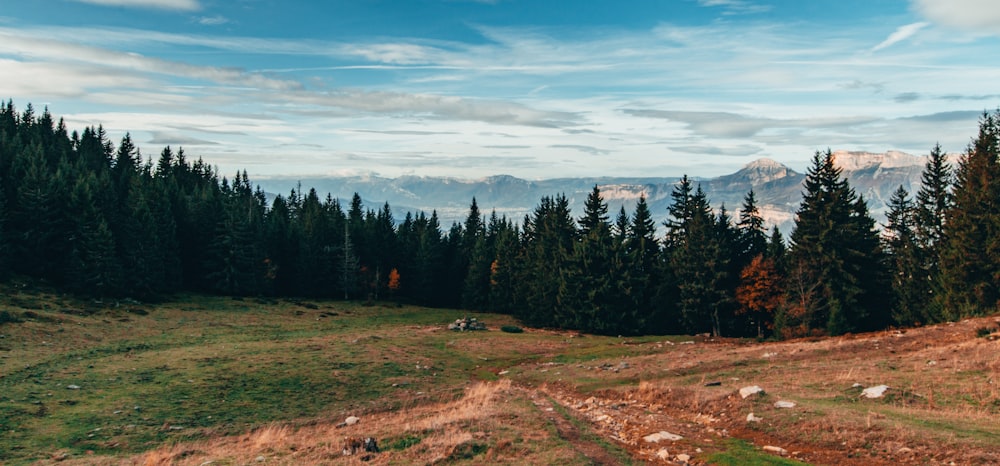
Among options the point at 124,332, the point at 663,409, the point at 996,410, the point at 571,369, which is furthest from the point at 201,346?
the point at 996,410

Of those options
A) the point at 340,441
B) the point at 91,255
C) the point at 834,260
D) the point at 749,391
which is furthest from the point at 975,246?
the point at 91,255

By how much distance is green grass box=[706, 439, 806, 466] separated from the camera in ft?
51.5

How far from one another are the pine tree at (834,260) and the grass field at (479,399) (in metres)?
13.2

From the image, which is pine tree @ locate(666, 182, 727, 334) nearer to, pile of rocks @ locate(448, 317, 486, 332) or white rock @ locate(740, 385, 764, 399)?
pile of rocks @ locate(448, 317, 486, 332)

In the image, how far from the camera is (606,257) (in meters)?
68.1

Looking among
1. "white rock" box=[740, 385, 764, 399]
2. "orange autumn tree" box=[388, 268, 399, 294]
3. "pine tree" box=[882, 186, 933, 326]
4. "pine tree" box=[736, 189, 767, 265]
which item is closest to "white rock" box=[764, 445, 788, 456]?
"white rock" box=[740, 385, 764, 399]

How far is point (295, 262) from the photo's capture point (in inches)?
3893

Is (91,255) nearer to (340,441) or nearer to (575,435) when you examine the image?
(340,441)

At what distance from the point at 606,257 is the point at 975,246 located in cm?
3532

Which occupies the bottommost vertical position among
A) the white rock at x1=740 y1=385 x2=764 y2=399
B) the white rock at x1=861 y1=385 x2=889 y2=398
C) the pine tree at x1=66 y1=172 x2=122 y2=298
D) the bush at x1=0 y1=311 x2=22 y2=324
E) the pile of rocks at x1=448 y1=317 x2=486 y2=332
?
the pile of rocks at x1=448 y1=317 x2=486 y2=332

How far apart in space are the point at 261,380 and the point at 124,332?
84.9ft

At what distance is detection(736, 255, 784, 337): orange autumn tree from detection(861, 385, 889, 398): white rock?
3961 cm

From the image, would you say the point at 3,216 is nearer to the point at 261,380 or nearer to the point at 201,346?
the point at 201,346

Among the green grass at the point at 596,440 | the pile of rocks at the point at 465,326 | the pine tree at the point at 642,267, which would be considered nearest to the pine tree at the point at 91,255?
the pile of rocks at the point at 465,326
